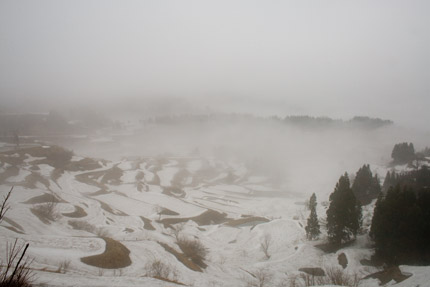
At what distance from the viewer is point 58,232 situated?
40.0m

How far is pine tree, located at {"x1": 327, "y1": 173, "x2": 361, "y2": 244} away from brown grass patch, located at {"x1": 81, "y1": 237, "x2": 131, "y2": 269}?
3286cm

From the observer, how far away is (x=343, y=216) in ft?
130

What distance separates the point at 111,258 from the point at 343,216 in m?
35.2

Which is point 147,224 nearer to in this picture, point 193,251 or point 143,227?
point 143,227

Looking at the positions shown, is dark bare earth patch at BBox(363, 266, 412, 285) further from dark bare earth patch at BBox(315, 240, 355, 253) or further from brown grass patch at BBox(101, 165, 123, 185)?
brown grass patch at BBox(101, 165, 123, 185)

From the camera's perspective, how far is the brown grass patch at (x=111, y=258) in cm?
2598

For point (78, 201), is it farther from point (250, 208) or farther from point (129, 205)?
point (250, 208)

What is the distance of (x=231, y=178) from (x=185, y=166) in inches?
1313

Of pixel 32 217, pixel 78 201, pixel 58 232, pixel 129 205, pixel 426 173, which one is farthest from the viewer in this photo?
pixel 426 173

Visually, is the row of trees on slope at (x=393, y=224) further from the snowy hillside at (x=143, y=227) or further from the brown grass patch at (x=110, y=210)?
the brown grass patch at (x=110, y=210)

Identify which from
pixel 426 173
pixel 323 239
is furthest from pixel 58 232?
pixel 426 173

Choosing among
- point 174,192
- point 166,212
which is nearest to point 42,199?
point 166,212

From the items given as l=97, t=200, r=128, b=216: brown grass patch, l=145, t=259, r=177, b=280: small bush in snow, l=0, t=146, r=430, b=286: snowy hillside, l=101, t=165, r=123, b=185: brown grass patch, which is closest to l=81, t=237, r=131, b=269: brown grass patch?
l=0, t=146, r=430, b=286: snowy hillside

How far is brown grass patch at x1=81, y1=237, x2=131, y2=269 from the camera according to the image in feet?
85.3
